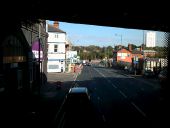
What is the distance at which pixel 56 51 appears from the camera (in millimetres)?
95000

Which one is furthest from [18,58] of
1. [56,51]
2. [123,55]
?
[123,55]

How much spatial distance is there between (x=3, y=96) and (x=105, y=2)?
453 inches

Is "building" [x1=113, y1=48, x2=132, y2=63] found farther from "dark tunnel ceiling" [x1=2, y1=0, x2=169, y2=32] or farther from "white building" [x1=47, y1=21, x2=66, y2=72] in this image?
"dark tunnel ceiling" [x1=2, y1=0, x2=169, y2=32]

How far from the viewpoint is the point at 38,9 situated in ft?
80.9

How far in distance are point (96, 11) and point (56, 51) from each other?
70.7 meters

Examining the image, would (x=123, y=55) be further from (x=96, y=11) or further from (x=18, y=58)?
(x=96, y=11)

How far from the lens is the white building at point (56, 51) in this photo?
93812mm

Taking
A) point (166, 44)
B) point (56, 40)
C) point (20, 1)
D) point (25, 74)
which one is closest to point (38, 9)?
point (20, 1)

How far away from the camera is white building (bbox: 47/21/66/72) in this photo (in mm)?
93812

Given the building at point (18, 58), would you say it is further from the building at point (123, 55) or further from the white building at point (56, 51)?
the building at point (123, 55)

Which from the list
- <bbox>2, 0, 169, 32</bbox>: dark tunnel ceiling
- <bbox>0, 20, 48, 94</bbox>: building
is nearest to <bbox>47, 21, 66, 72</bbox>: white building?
<bbox>0, 20, 48, 94</bbox>: building

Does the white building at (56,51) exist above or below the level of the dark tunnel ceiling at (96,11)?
below

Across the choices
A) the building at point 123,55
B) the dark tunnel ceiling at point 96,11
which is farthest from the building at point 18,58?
the building at point 123,55

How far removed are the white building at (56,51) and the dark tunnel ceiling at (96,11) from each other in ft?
208
